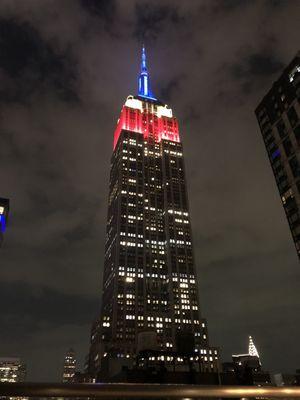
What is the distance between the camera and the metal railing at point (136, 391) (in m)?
2.52

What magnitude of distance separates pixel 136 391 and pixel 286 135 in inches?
2675

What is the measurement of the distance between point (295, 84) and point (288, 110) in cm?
549

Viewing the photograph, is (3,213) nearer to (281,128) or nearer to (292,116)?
(281,128)

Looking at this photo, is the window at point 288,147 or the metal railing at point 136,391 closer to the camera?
the metal railing at point 136,391

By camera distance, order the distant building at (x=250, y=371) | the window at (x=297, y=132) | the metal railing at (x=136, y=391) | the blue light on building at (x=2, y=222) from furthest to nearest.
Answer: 1. the blue light on building at (x=2, y=222)
2. the window at (x=297, y=132)
3. the distant building at (x=250, y=371)
4. the metal railing at (x=136, y=391)

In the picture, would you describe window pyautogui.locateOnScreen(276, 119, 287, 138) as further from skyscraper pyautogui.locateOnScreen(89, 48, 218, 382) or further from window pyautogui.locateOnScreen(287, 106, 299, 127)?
→ skyscraper pyautogui.locateOnScreen(89, 48, 218, 382)

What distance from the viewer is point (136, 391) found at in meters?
2.68

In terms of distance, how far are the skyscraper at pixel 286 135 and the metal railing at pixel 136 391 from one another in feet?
197

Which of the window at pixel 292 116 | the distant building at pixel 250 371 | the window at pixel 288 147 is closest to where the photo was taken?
the distant building at pixel 250 371

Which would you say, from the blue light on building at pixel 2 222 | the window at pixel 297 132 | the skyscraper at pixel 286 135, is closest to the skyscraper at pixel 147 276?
the blue light on building at pixel 2 222

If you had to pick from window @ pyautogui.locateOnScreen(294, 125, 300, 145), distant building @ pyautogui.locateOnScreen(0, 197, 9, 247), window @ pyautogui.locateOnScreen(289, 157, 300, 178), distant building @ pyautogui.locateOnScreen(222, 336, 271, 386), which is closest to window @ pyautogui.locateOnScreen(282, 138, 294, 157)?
window @ pyautogui.locateOnScreen(289, 157, 300, 178)

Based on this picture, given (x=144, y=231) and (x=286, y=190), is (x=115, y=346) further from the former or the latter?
(x=286, y=190)

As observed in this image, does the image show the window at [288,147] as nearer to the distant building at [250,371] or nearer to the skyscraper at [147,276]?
the distant building at [250,371]

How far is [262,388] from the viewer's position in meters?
2.91
